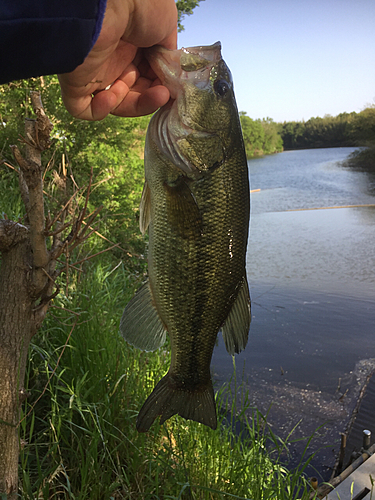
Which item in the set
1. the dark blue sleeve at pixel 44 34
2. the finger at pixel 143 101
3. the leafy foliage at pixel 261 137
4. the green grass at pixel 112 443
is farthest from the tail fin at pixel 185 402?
the leafy foliage at pixel 261 137

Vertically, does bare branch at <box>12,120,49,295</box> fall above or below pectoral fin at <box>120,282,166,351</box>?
above

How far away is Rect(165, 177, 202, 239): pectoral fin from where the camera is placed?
4.85 feet

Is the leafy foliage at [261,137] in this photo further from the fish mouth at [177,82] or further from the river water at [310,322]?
the fish mouth at [177,82]

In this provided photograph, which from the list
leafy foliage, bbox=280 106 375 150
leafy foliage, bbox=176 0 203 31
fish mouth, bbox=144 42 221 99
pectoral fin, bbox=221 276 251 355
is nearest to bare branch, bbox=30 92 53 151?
fish mouth, bbox=144 42 221 99

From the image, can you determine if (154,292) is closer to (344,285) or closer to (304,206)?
(344,285)

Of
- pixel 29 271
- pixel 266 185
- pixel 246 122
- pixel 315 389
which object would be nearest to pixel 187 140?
pixel 29 271

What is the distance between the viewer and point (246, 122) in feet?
152

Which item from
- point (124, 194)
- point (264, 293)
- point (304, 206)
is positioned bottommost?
point (264, 293)

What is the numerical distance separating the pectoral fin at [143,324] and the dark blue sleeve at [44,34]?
2.86 ft

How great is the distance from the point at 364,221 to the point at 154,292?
1444 centimetres

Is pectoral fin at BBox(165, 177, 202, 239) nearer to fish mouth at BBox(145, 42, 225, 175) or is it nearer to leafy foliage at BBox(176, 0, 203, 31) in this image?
fish mouth at BBox(145, 42, 225, 175)

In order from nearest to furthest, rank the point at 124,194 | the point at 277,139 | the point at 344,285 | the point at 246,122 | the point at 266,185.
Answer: the point at 124,194 → the point at 344,285 → the point at 266,185 → the point at 246,122 → the point at 277,139

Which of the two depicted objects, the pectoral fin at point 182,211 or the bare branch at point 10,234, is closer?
the pectoral fin at point 182,211

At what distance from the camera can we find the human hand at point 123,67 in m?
1.32
